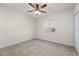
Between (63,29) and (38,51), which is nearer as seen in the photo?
(38,51)

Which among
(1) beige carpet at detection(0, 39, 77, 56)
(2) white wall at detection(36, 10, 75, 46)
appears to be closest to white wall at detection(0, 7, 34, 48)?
(1) beige carpet at detection(0, 39, 77, 56)

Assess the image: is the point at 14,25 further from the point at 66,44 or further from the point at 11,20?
the point at 66,44

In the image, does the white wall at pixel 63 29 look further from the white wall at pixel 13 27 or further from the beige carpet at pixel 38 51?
the white wall at pixel 13 27

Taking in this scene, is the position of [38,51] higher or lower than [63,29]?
lower

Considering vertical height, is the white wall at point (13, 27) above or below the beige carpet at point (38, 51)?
above

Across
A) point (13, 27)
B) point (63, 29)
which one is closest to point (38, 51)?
point (63, 29)

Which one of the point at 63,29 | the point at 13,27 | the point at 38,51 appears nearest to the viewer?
the point at 38,51

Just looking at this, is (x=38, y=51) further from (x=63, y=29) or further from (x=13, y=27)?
(x=13, y=27)

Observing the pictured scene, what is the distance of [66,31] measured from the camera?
3613 millimetres

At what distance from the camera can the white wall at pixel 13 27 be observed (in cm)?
344

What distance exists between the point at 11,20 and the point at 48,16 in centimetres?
227

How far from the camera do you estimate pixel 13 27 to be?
393 centimetres

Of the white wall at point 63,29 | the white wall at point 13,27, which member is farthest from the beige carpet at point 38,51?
the white wall at point 13,27

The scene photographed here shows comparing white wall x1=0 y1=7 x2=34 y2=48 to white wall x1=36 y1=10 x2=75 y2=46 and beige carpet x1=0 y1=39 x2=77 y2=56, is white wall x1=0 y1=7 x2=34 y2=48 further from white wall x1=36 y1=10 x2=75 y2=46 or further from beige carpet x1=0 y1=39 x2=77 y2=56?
white wall x1=36 y1=10 x2=75 y2=46
